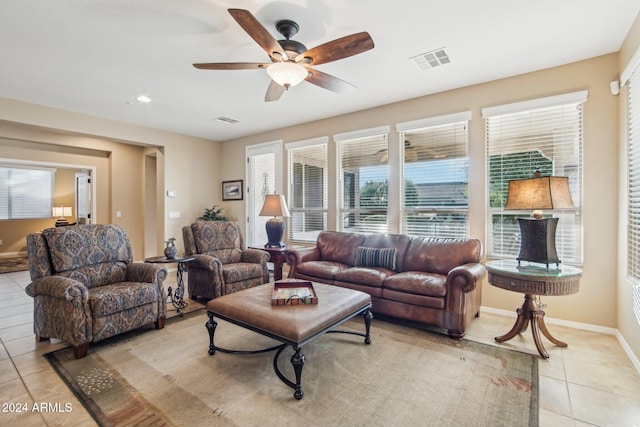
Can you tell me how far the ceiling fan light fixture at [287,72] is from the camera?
2273 mm

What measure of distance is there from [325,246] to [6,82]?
426 cm

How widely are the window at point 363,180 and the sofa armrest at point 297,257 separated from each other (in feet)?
2.59

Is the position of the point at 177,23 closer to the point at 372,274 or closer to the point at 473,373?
the point at 372,274

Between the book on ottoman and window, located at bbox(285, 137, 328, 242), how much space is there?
233 cm

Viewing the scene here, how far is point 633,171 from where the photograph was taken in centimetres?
246

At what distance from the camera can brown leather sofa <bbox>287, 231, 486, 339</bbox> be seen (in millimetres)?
2725

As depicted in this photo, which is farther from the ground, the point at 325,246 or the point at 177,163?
the point at 177,163

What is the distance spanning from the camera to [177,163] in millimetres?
5711

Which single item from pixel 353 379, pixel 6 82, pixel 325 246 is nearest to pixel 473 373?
pixel 353 379

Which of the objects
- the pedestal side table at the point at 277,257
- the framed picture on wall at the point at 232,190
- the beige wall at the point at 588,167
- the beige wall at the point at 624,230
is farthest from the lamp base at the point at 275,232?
the beige wall at the point at 624,230

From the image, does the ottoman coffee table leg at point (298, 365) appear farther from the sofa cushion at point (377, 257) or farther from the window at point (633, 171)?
the window at point (633, 171)

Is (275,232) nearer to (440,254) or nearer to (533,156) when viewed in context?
(440,254)

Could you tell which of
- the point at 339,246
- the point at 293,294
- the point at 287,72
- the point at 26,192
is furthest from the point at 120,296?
the point at 26,192

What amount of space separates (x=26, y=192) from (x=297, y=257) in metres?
8.27
